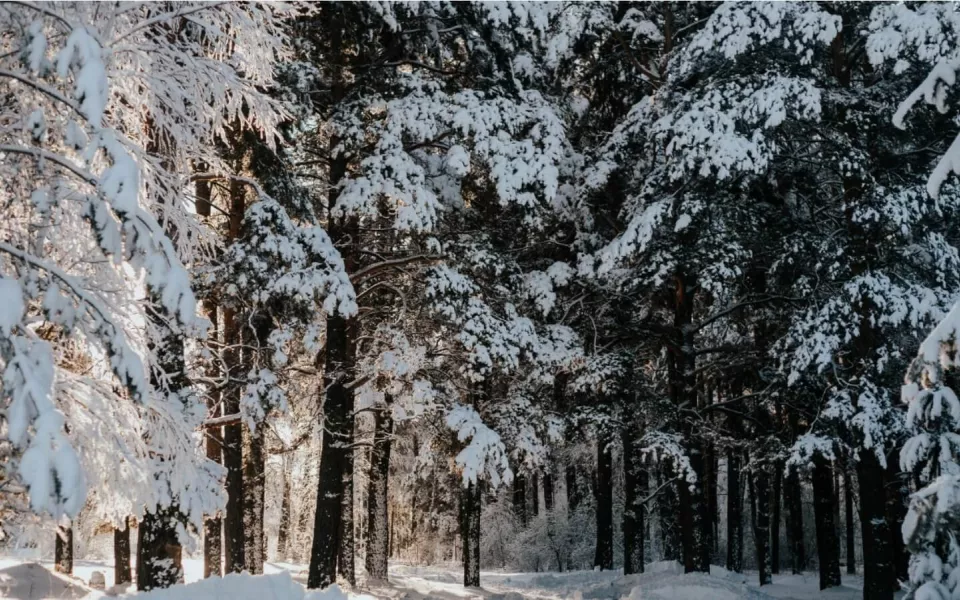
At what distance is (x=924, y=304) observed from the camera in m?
13.4

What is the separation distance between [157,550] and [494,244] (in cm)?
969

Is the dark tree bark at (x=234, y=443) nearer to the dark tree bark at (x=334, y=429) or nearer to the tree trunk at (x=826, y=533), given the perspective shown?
the dark tree bark at (x=334, y=429)

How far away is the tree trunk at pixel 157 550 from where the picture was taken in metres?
10.1

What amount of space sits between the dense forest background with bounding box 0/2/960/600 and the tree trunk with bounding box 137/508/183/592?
0.12 feet

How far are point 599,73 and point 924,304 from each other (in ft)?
28.7

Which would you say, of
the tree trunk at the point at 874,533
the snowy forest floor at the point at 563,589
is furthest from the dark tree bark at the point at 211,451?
the tree trunk at the point at 874,533

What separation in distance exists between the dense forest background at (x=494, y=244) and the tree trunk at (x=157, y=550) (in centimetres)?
4

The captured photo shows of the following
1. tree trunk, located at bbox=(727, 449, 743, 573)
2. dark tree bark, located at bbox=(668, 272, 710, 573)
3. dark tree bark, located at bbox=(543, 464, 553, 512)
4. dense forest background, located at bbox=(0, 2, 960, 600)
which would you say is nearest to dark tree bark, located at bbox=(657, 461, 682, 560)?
tree trunk, located at bbox=(727, 449, 743, 573)

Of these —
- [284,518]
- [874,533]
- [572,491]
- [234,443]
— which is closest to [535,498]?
[572,491]

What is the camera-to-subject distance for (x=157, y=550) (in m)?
10.2

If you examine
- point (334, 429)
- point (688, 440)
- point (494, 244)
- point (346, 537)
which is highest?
point (494, 244)

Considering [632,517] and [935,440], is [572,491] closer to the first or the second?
[632,517]

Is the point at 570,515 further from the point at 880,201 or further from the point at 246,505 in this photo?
the point at 880,201

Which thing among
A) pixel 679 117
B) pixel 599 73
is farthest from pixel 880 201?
pixel 599 73
